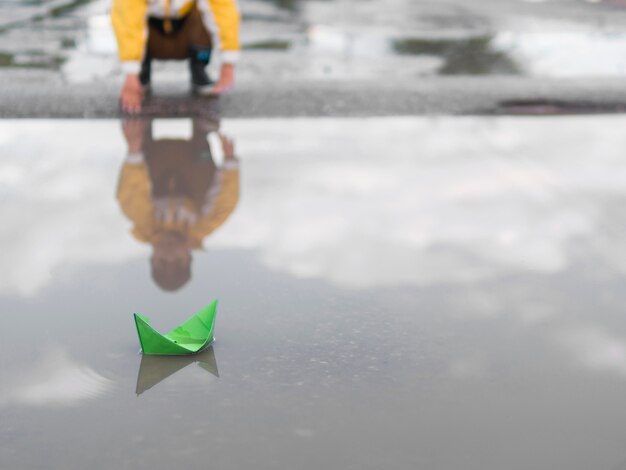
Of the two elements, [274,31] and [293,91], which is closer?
[293,91]

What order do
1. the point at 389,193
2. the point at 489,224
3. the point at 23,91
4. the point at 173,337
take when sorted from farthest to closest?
the point at 23,91
the point at 389,193
the point at 489,224
the point at 173,337

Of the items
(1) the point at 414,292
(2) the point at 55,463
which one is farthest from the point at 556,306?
(2) the point at 55,463

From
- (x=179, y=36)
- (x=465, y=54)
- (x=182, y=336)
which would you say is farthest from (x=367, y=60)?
(x=182, y=336)

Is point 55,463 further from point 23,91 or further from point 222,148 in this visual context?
point 23,91

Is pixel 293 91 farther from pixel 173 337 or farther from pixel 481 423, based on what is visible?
pixel 481 423

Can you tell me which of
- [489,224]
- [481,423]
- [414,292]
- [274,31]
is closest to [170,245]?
[414,292]

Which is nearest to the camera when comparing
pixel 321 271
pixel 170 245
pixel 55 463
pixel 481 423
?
pixel 55 463

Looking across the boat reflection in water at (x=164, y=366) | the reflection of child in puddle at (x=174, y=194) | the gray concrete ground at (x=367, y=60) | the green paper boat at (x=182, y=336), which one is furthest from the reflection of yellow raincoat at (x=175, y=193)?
the gray concrete ground at (x=367, y=60)
